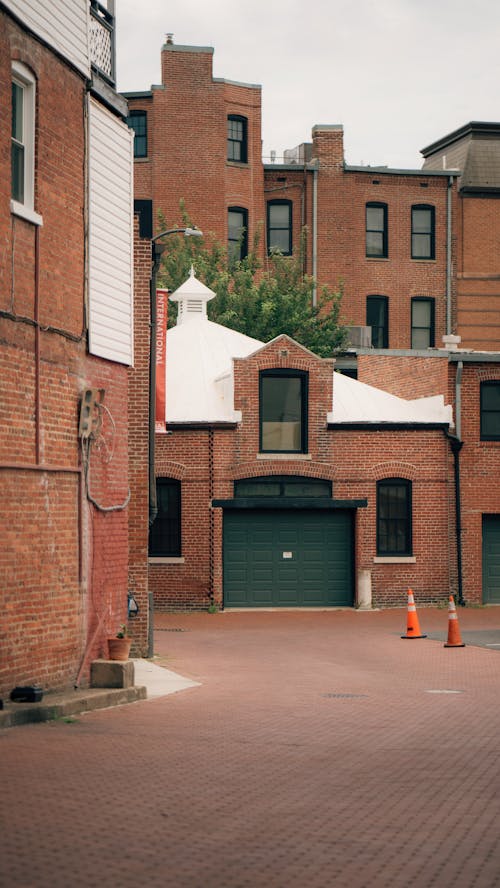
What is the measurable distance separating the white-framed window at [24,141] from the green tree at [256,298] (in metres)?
30.5

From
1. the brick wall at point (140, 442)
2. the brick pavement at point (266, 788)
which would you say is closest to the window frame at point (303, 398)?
the brick wall at point (140, 442)

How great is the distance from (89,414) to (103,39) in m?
5.40

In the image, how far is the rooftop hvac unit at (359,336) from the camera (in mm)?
50375

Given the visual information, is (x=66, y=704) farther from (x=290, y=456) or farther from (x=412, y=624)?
(x=290, y=456)

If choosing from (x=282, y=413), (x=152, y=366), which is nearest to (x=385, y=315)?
(x=282, y=413)

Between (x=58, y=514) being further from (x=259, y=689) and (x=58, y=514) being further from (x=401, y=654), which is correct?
(x=401, y=654)

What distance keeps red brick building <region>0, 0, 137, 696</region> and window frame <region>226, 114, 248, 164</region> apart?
33018 millimetres

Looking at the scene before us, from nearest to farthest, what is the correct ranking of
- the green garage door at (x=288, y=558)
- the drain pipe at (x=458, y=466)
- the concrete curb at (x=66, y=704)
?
the concrete curb at (x=66, y=704) → the green garage door at (x=288, y=558) → the drain pipe at (x=458, y=466)

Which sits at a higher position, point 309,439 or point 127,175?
point 127,175

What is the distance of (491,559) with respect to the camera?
125 ft

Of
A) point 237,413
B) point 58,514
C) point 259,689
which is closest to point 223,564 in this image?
point 237,413

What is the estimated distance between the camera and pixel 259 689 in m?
18.5

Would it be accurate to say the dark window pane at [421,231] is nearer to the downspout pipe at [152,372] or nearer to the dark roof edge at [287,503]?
the dark roof edge at [287,503]

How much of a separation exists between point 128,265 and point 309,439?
17.8 meters
